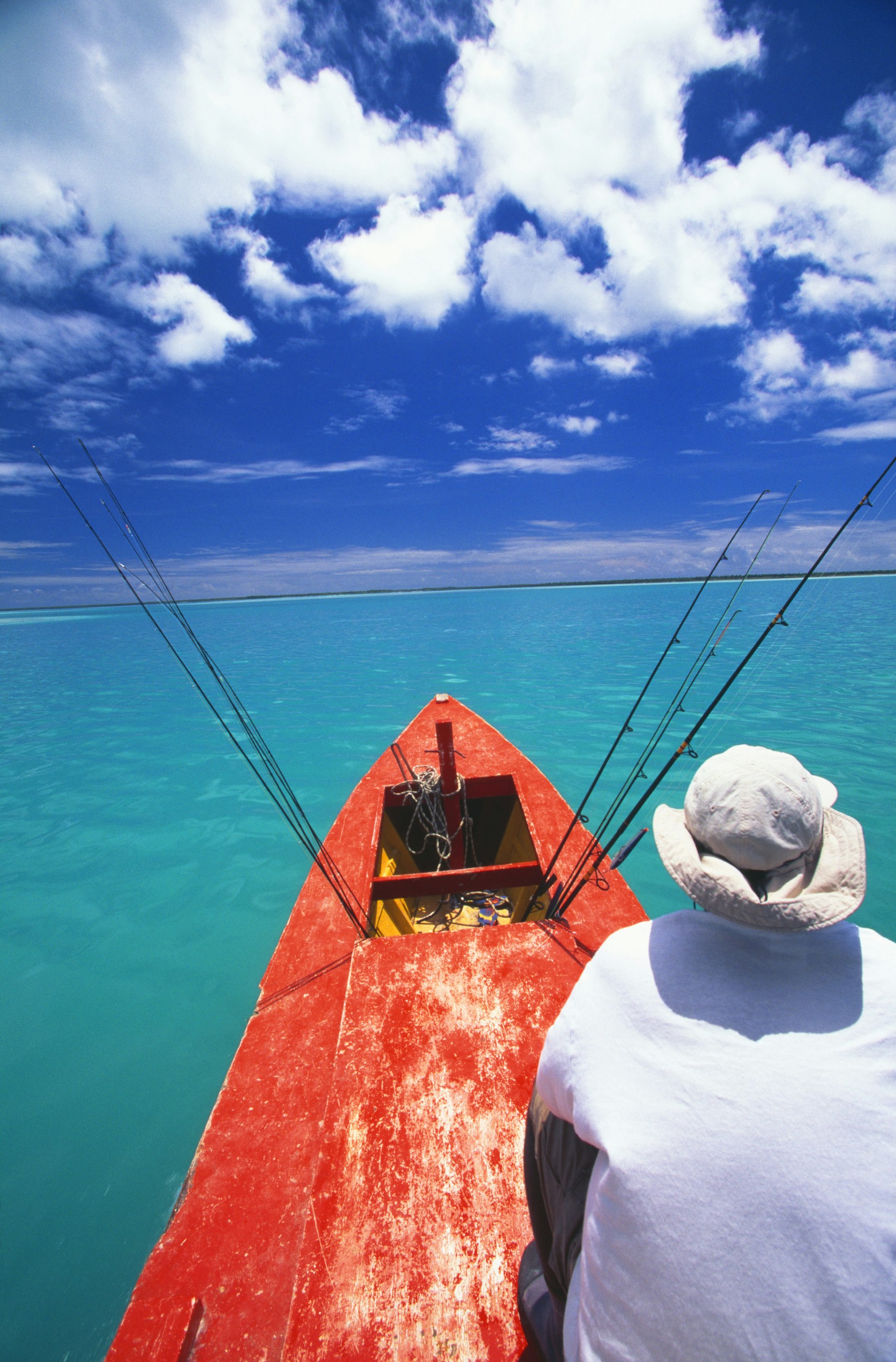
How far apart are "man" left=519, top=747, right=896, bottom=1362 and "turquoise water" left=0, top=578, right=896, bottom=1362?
407cm

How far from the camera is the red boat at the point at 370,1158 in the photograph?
5.78 feet

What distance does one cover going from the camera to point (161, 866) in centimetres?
750

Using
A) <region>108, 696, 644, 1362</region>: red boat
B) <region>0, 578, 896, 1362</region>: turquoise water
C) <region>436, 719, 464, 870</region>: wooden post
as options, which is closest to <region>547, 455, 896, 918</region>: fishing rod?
<region>108, 696, 644, 1362</region>: red boat

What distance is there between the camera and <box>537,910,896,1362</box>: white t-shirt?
2.52ft

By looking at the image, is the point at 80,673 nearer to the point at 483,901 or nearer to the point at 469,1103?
the point at 483,901

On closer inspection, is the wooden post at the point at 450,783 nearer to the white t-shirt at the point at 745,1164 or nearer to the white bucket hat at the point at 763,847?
the white bucket hat at the point at 763,847

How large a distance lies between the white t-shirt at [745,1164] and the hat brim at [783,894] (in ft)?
0.24

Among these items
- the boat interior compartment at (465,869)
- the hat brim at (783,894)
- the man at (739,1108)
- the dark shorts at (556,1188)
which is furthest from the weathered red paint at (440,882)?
the hat brim at (783,894)

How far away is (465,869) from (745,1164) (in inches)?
132

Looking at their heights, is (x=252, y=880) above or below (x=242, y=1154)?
below

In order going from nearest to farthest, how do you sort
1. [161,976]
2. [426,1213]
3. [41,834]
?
[426,1213] → [161,976] → [41,834]

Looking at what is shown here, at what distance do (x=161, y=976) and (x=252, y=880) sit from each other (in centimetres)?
169

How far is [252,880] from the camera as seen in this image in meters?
7.04

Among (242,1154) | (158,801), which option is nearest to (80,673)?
(158,801)
